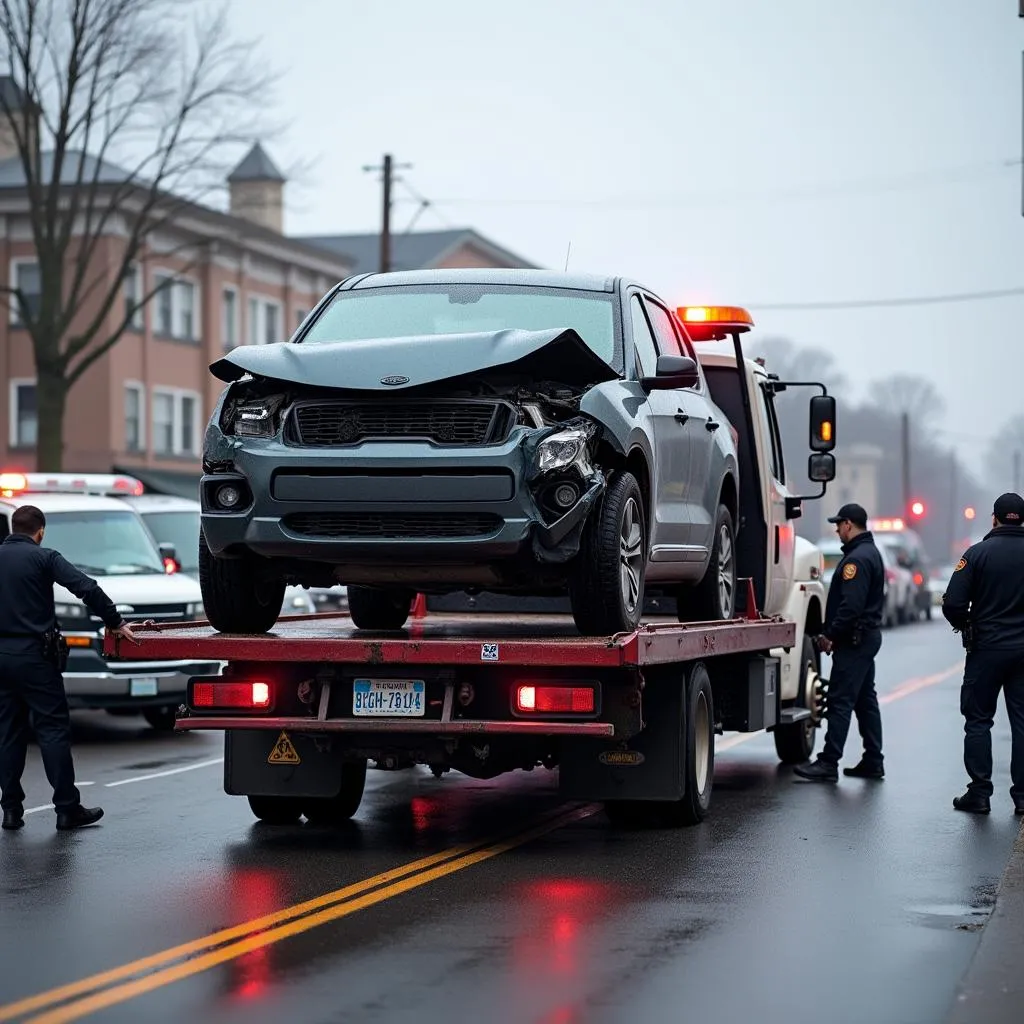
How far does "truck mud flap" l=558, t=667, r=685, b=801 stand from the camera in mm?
10820

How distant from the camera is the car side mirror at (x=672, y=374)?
10.7 metres

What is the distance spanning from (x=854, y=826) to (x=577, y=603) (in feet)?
8.53

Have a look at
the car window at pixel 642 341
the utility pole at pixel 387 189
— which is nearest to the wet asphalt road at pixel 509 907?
the car window at pixel 642 341

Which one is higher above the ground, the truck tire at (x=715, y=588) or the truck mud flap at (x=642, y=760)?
the truck tire at (x=715, y=588)

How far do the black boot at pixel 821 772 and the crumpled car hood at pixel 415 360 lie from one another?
4836 millimetres

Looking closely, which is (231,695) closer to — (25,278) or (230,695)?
(230,695)

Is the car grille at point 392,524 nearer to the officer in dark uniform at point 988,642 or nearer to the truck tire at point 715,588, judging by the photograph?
the truck tire at point 715,588

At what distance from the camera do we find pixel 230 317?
53.3 m

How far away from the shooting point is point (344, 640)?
1016 cm

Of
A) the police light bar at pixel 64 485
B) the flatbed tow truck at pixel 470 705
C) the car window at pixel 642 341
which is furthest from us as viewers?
the police light bar at pixel 64 485

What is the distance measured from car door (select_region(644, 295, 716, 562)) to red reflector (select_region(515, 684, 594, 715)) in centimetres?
201

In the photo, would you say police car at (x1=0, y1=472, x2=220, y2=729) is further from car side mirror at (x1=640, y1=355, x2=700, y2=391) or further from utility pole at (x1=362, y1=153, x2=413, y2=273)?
utility pole at (x1=362, y1=153, x2=413, y2=273)

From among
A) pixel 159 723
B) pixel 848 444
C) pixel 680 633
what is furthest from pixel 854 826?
pixel 848 444

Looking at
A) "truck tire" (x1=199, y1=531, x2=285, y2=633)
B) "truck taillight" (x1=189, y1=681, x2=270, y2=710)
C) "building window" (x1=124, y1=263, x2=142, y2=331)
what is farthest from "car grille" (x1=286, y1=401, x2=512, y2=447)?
"building window" (x1=124, y1=263, x2=142, y2=331)
